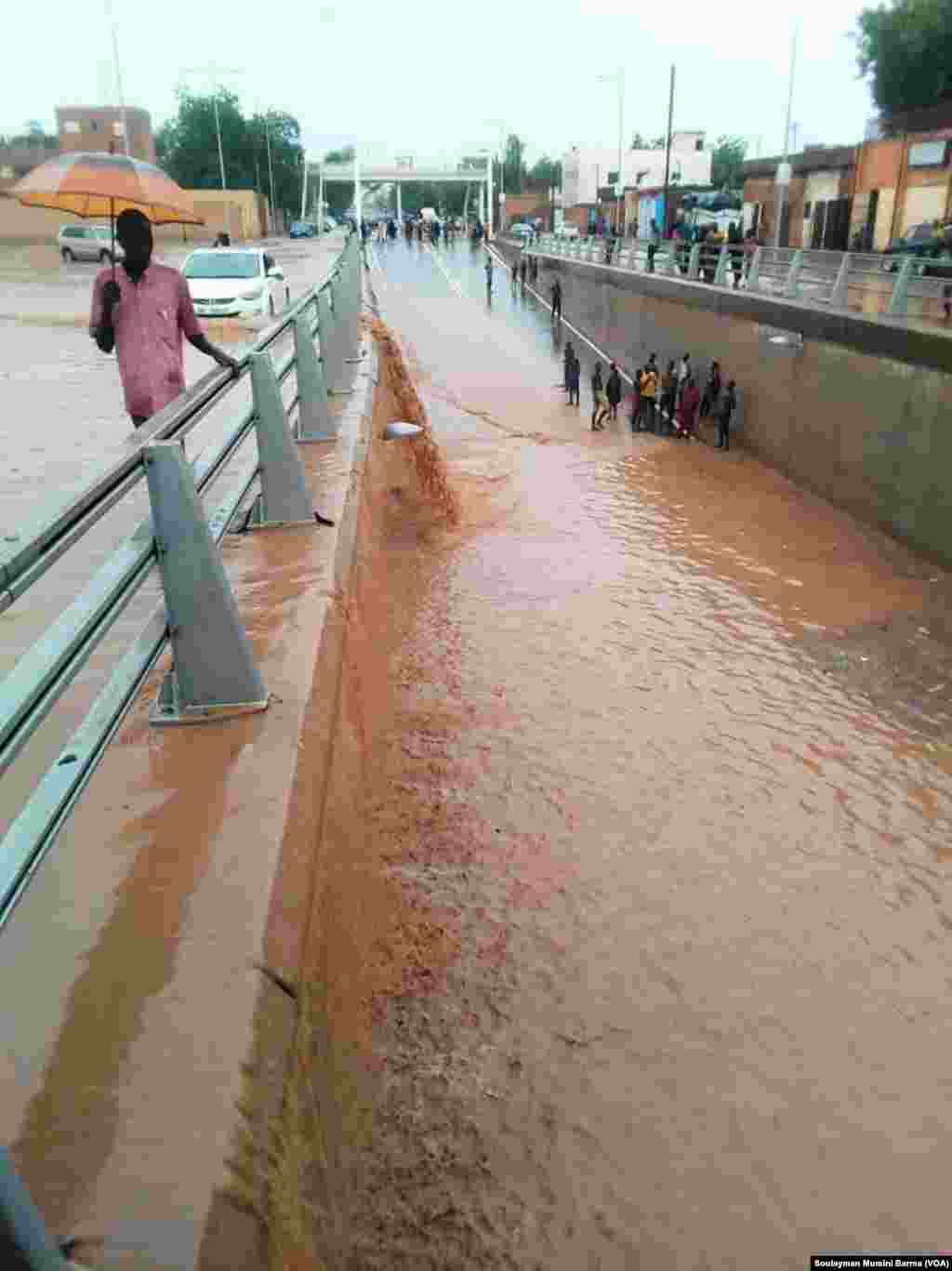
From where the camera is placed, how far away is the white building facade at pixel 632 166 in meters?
89.0

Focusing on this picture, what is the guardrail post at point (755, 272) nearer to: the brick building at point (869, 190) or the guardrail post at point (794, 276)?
the guardrail post at point (794, 276)

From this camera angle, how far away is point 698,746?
6574mm

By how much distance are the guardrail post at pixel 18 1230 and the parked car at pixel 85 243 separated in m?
42.7

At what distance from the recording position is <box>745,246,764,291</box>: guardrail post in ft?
67.3

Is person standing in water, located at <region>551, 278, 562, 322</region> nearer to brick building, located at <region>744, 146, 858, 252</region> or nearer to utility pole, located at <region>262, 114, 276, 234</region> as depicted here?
brick building, located at <region>744, 146, 858, 252</region>

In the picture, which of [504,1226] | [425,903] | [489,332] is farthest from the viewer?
[489,332]

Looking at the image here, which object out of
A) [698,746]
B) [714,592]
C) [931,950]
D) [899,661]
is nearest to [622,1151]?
[931,950]

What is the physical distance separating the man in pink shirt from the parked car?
37950mm

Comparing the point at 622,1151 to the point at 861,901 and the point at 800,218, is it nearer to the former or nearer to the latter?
the point at 861,901

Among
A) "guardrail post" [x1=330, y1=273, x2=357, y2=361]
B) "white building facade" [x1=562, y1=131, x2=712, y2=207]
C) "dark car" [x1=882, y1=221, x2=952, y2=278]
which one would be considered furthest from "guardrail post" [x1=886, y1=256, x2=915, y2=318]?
"white building facade" [x1=562, y1=131, x2=712, y2=207]

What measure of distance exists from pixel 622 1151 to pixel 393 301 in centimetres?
4059

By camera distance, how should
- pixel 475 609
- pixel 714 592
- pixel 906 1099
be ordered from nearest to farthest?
pixel 906 1099 → pixel 475 609 → pixel 714 592

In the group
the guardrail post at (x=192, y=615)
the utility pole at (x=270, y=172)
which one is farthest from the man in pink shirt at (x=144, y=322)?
the utility pole at (x=270, y=172)

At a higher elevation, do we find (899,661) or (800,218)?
(800,218)
